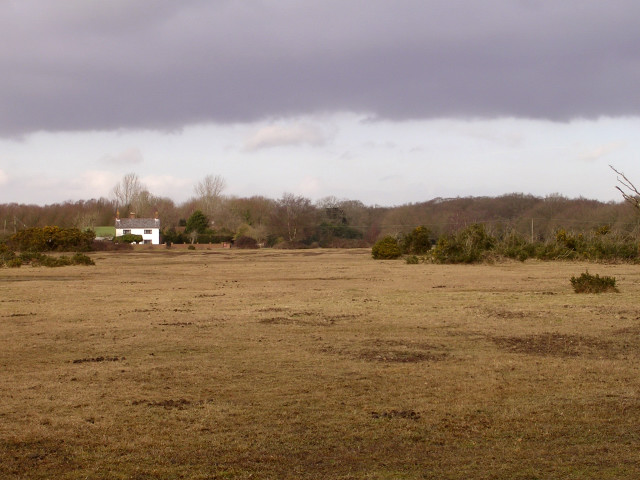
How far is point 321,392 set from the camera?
8.75 metres

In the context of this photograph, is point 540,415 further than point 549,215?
No

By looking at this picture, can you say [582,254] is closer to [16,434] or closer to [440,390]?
[440,390]

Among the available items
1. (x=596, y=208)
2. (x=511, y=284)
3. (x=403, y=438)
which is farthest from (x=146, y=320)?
(x=596, y=208)

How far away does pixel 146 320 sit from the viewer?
16078 mm

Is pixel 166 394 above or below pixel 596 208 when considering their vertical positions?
below

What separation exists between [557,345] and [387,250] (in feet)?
138

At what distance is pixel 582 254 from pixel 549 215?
199 ft

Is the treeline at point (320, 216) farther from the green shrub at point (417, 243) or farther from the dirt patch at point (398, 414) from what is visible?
the dirt patch at point (398, 414)

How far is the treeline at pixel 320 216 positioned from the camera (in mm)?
98312

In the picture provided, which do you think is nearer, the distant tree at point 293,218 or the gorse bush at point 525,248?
the gorse bush at point 525,248

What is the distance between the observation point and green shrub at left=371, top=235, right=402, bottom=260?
54.4m

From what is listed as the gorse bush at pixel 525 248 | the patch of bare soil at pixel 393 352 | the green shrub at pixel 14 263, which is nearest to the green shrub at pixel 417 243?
the gorse bush at pixel 525 248

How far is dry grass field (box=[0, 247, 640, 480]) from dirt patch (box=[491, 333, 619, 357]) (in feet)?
0.16

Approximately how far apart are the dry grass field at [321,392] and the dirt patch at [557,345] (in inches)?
2.0
